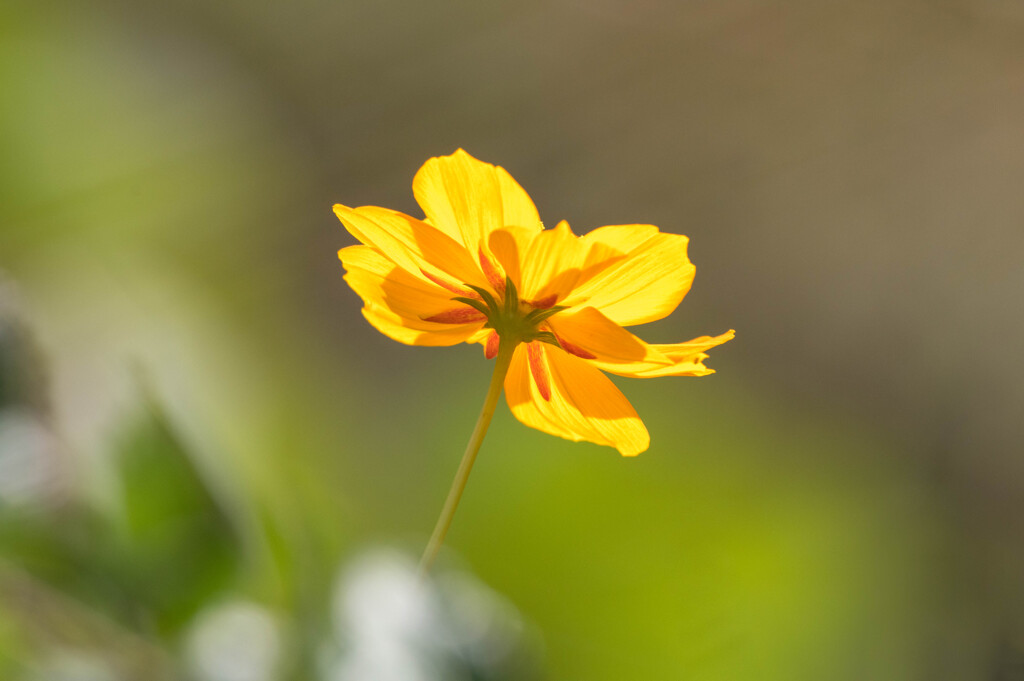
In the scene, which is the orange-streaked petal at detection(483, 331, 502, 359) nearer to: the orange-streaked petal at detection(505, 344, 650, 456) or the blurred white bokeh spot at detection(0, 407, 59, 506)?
the orange-streaked petal at detection(505, 344, 650, 456)

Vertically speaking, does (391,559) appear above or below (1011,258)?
below

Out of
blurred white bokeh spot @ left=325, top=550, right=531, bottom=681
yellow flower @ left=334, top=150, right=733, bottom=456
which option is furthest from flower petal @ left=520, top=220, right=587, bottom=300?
blurred white bokeh spot @ left=325, top=550, right=531, bottom=681

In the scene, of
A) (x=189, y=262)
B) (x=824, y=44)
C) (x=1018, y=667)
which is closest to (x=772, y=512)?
(x=1018, y=667)

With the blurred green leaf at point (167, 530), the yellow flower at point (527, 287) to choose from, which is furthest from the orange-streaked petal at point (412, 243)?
the blurred green leaf at point (167, 530)

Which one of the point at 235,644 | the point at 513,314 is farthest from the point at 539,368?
the point at 235,644

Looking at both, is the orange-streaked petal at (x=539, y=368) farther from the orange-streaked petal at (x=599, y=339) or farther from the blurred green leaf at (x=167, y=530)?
the blurred green leaf at (x=167, y=530)

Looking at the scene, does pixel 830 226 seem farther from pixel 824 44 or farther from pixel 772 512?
pixel 772 512

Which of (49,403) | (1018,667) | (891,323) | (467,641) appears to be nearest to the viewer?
(467,641)
